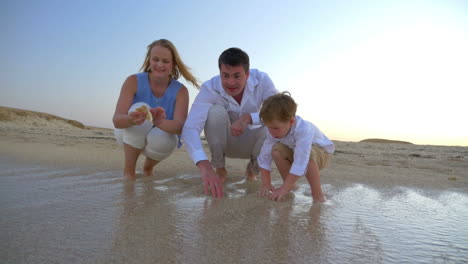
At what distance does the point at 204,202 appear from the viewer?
205cm

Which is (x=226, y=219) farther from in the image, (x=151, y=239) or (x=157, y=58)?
(x=157, y=58)

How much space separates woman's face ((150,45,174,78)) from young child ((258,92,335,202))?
1080 millimetres

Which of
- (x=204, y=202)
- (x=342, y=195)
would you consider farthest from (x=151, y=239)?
(x=342, y=195)

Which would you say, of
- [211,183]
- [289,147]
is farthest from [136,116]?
[289,147]

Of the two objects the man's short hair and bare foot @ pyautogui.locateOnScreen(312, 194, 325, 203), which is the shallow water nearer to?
bare foot @ pyautogui.locateOnScreen(312, 194, 325, 203)

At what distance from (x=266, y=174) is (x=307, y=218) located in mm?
811

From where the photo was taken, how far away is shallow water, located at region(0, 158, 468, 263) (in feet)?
3.95

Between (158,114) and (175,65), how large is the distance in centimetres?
65

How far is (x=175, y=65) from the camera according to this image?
126 inches

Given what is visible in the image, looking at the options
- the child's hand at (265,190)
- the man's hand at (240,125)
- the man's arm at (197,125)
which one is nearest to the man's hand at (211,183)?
the man's arm at (197,125)

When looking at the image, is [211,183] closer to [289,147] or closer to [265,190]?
[265,190]

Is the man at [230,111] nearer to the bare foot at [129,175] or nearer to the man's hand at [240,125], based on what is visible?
the man's hand at [240,125]

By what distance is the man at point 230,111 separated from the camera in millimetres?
2699

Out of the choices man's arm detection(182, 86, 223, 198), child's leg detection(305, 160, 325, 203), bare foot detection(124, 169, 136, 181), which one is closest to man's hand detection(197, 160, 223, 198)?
man's arm detection(182, 86, 223, 198)
